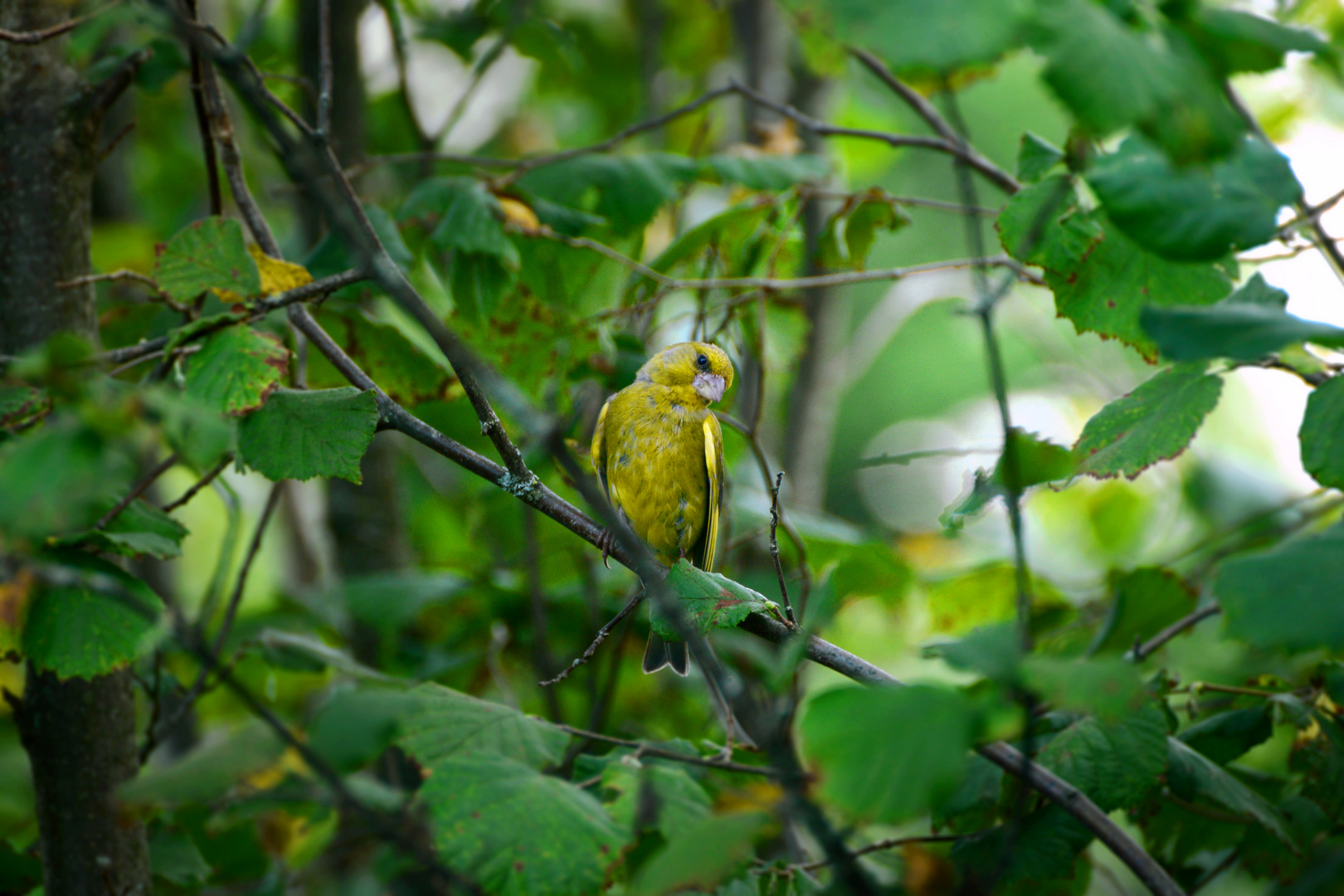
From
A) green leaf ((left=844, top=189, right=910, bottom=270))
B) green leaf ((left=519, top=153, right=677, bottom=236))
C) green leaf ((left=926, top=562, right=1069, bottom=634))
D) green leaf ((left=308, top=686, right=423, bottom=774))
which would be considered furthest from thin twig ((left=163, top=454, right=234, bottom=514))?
green leaf ((left=926, top=562, right=1069, bottom=634))

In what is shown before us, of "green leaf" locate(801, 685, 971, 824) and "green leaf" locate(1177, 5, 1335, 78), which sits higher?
"green leaf" locate(1177, 5, 1335, 78)

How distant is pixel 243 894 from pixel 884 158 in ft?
14.1

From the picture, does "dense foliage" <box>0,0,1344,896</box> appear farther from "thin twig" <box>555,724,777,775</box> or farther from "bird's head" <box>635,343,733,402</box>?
"bird's head" <box>635,343,733,402</box>

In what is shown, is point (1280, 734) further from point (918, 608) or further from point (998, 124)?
point (998, 124)

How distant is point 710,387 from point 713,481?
0.31 m

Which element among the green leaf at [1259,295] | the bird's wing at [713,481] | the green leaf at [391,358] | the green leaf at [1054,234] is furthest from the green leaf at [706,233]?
the green leaf at [1259,295]

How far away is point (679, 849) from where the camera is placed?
98 cm

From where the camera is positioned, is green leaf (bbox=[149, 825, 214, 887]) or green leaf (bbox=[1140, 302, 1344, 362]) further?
green leaf (bbox=[149, 825, 214, 887])

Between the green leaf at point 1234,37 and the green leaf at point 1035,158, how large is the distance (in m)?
0.69

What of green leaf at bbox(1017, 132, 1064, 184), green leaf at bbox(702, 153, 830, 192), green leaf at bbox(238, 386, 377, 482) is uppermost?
green leaf at bbox(702, 153, 830, 192)

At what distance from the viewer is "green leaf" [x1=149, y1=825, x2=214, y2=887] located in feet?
6.20

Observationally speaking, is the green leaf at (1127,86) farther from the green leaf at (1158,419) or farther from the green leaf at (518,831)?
the green leaf at (518,831)

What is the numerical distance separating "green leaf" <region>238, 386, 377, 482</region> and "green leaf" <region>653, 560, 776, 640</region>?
1.85 feet

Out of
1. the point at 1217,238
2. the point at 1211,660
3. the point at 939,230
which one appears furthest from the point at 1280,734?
the point at 939,230
